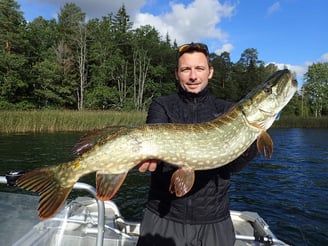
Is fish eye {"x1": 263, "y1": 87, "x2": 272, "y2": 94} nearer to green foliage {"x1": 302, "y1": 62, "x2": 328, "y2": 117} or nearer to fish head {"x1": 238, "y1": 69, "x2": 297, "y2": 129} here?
fish head {"x1": 238, "y1": 69, "x2": 297, "y2": 129}

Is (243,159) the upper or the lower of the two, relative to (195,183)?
upper

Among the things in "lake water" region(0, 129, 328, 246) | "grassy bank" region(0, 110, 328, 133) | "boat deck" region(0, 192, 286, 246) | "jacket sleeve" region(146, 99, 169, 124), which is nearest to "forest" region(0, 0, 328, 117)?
"grassy bank" region(0, 110, 328, 133)

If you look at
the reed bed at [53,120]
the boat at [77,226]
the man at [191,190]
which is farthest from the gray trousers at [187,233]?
the reed bed at [53,120]

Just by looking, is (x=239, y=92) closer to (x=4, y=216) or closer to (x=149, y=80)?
(x=149, y=80)

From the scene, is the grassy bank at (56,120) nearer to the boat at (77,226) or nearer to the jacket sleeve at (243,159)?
the boat at (77,226)

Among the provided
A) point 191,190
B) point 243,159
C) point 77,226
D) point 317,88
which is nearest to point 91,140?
point 191,190

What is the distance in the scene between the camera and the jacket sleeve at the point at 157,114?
2.32m

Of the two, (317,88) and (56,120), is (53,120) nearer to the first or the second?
(56,120)

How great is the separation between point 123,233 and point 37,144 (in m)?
12.7

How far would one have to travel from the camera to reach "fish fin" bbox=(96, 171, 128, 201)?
1.99 metres

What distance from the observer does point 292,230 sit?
6.09 meters

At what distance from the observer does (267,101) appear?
217cm

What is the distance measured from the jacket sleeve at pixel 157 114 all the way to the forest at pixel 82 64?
32297mm

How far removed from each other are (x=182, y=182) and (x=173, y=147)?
0.23 m
